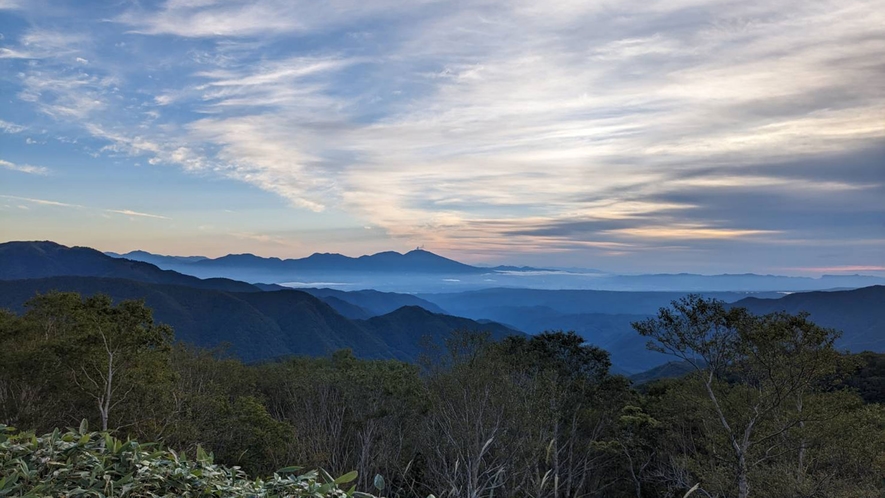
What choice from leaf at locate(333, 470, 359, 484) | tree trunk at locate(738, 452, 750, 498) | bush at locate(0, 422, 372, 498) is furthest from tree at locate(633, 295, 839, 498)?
bush at locate(0, 422, 372, 498)

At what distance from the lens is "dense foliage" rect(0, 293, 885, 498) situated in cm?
2377

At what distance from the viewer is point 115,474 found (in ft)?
8.98

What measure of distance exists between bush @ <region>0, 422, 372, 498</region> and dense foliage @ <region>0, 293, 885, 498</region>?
17.5m

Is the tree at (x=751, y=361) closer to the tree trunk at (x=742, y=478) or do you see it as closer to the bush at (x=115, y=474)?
the tree trunk at (x=742, y=478)

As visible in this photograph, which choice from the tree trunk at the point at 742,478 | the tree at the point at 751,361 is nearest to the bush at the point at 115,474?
the tree at the point at 751,361

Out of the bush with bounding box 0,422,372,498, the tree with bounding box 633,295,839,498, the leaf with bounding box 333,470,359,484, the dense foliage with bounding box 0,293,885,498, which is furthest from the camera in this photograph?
the dense foliage with bounding box 0,293,885,498

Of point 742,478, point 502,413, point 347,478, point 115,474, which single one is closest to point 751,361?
point 742,478

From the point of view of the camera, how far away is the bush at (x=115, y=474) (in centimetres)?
257

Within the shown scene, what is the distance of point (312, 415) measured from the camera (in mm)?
35969

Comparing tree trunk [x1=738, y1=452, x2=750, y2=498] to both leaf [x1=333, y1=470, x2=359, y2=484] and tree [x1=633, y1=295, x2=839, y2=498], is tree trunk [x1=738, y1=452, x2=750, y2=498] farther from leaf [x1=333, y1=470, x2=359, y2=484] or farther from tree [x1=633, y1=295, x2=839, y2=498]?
leaf [x1=333, y1=470, x2=359, y2=484]

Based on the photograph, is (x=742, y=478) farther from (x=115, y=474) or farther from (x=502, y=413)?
(x=115, y=474)

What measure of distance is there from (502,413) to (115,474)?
25898mm

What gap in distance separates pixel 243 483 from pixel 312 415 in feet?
117

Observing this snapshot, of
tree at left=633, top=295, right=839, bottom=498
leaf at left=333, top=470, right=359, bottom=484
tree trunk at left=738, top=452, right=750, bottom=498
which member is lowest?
tree trunk at left=738, top=452, right=750, bottom=498
